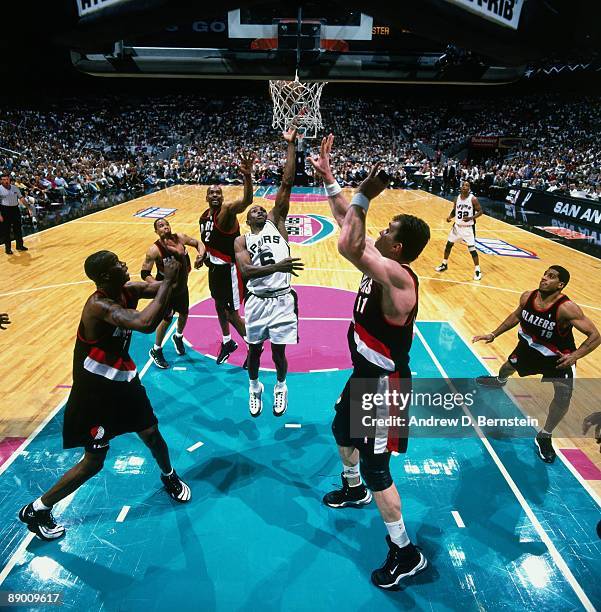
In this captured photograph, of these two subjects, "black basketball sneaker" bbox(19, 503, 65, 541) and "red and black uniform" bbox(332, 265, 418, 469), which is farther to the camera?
"black basketball sneaker" bbox(19, 503, 65, 541)

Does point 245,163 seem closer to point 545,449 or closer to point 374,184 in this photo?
point 374,184

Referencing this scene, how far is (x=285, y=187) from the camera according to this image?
4.62 m

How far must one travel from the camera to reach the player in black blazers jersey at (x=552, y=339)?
4.02m

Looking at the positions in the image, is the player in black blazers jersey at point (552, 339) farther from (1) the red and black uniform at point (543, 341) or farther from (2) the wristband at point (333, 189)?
(2) the wristband at point (333, 189)

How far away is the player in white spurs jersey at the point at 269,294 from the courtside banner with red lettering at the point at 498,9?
2.69 meters

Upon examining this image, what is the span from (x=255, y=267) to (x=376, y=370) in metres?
1.74

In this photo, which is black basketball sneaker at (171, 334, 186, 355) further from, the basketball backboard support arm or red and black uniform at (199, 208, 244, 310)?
the basketball backboard support arm

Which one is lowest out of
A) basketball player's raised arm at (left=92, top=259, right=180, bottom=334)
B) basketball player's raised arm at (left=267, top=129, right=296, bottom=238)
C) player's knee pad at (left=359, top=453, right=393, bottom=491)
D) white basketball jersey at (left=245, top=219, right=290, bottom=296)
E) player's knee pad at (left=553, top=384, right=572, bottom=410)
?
player's knee pad at (left=553, top=384, right=572, bottom=410)

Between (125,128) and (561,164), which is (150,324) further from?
(125,128)

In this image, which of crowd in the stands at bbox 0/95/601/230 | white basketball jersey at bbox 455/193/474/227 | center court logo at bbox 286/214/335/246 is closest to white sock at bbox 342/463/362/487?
white basketball jersey at bbox 455/193/474/227

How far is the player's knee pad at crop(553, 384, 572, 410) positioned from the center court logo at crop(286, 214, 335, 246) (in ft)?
29.7

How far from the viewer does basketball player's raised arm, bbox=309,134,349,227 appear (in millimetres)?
3141

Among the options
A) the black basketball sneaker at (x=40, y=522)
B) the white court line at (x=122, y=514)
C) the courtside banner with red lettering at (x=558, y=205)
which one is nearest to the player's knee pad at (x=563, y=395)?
the white court line at (x=122, y=514)

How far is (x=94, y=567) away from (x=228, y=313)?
3.47 meters
